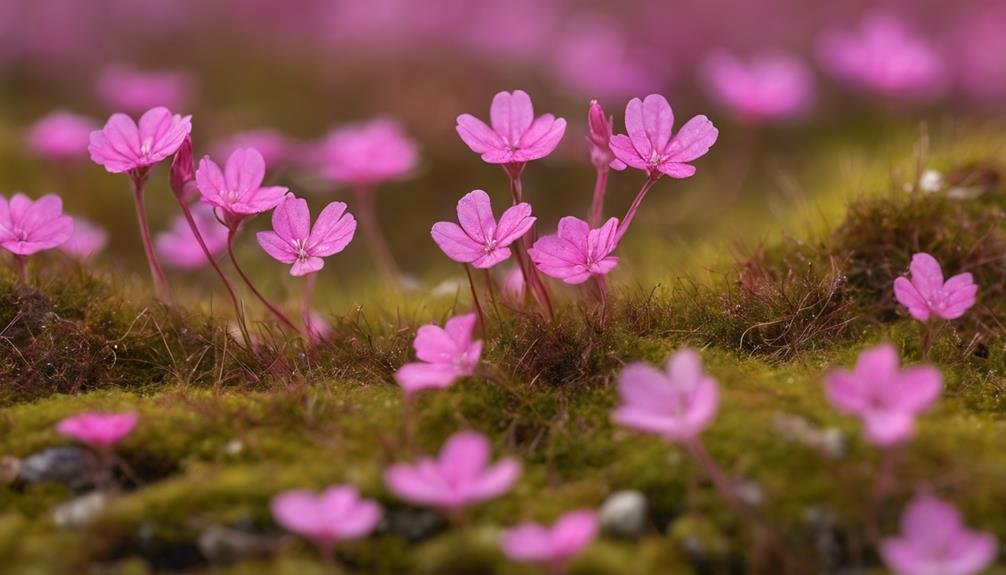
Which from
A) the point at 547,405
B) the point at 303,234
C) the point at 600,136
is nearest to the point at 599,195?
the point at 600,136

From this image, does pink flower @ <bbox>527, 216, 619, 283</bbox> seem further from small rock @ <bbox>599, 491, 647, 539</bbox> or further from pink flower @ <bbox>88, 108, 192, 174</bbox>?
pink flower @ <bbox>88, 108, 192, 174</bbox>

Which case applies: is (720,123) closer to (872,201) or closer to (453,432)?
(872,201)

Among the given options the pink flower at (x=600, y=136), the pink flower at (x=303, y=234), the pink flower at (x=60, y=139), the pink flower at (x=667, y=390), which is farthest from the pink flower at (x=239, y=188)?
the pink flower at (x=60, y=139)

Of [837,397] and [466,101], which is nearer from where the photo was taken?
[837,397]

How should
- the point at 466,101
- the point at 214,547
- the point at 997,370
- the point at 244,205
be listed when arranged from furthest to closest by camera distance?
the point at 466,101 → the point at 997,370 → the point at 244,205 → the point at 214,547

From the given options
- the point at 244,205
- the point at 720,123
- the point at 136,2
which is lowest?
the point at 720,123

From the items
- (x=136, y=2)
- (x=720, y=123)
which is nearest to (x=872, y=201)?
(x=720, y=123)

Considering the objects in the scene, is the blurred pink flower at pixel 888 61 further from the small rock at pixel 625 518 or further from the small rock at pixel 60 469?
the small rock at pixel 60 469
